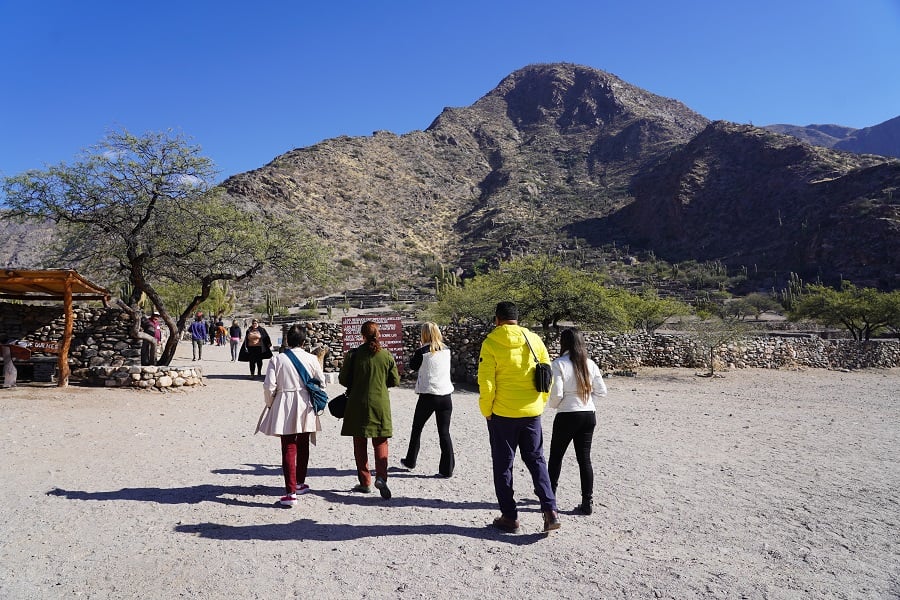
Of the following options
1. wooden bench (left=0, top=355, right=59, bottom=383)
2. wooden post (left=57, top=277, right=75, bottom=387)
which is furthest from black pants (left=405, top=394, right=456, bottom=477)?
wooden bench (left=0, top=355, right=59, bottom=383)

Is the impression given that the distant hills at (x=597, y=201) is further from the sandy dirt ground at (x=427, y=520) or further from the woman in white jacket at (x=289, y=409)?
the woman in white jacket at (x=289, y=409)

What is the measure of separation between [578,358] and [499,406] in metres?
0.99

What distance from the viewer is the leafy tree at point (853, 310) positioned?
85.5 feet

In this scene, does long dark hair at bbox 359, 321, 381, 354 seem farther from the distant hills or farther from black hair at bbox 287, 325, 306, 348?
the distant hills

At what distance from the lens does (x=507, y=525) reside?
424 centimetres

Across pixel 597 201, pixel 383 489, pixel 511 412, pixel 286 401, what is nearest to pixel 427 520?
pixel 383 489

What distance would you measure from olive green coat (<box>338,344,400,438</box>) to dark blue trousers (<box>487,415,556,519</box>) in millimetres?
1132

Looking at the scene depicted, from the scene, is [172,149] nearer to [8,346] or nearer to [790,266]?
[8,346]

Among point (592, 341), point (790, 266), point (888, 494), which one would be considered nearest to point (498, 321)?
point (888, 494)

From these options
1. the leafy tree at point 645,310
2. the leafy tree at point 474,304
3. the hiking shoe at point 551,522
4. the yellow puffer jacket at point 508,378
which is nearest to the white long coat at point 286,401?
the yellow puffer jacket at point 508,378

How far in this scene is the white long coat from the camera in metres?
4.68

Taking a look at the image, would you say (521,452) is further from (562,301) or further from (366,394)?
(562,301)

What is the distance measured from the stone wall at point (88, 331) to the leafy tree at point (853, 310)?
1220 inches

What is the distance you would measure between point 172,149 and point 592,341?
13354 millimetres
